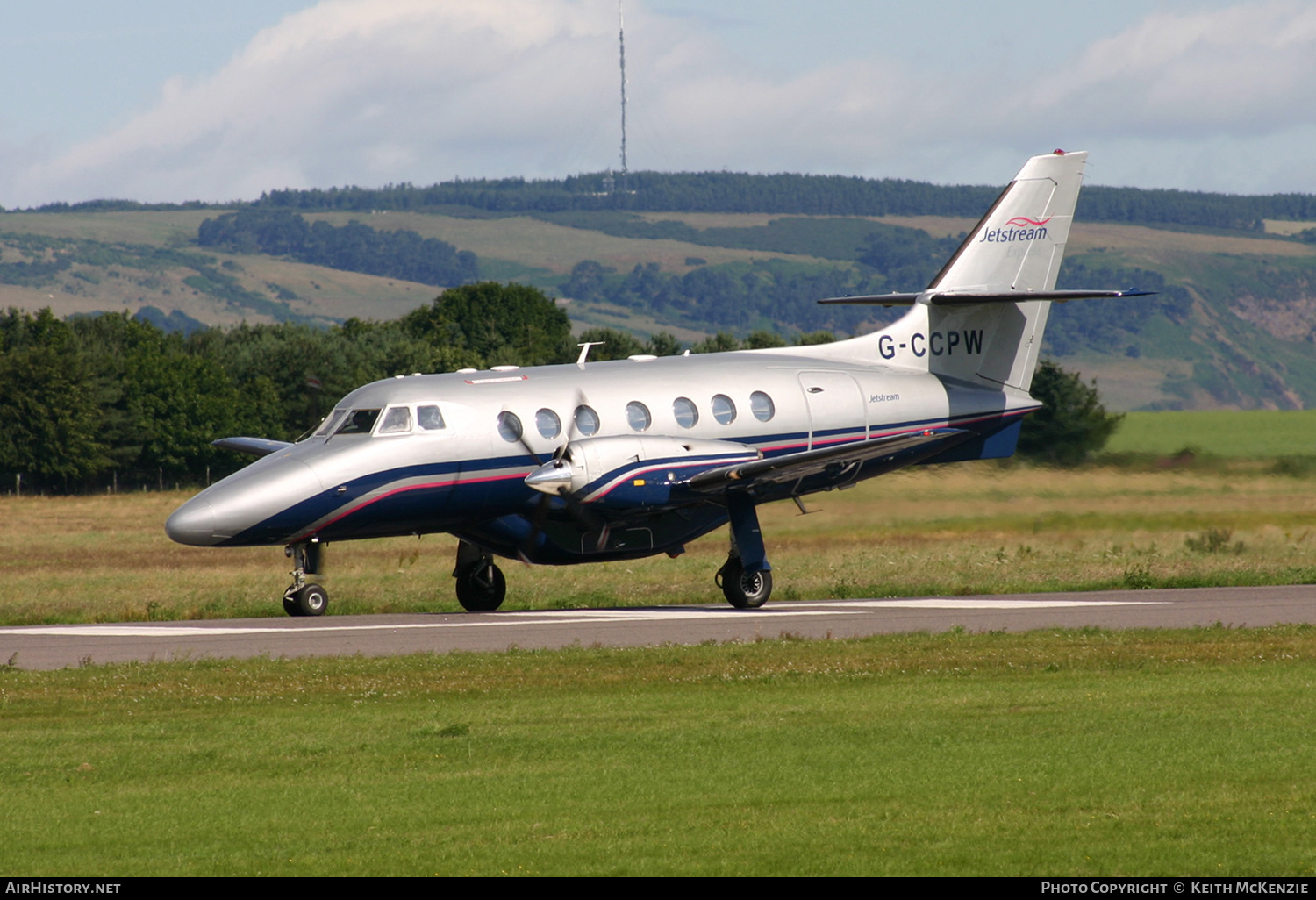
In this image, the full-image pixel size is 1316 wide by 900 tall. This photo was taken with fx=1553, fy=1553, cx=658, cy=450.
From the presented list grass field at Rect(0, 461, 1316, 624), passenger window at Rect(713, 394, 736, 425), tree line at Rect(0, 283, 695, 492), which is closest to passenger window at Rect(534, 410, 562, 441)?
passenger window at Rect(713, 394, 736, 425)

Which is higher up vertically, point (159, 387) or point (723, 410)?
point (723, 410)

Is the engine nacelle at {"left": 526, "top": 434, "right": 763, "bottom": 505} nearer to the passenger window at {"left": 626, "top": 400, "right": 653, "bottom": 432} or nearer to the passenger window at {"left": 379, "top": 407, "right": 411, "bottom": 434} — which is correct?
the passenger window at {"left": 626, "top": 400, "right": 653, "bottom": 432}

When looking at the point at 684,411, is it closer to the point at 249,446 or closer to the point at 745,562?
the point at 745,562

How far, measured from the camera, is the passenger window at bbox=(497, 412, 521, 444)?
2505 cm

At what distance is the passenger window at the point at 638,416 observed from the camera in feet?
84.4

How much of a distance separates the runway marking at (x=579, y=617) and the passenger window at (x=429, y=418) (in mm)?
3110

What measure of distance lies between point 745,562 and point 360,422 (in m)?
6.82

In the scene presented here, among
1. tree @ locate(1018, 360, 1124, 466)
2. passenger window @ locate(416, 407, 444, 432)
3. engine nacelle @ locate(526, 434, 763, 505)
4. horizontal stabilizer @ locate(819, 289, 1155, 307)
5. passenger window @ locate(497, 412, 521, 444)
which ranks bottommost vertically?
tree @ locate(1018, 360, 1124, 466)

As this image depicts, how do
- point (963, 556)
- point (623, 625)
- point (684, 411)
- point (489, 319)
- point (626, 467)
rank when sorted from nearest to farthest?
point (623, 625) < point (626, 467) < point (684, 411) < point (963, 556) < point (489, 319)

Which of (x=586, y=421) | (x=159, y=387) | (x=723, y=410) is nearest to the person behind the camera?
(x=586, y=421)

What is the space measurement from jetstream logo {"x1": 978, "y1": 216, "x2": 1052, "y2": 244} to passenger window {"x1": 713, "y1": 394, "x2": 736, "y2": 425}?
6742 millimetres

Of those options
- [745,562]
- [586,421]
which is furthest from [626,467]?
[745,562]

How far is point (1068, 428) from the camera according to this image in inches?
1294

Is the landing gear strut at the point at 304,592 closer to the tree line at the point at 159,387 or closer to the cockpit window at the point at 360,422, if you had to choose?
the cockpit window at the point at 360,422
